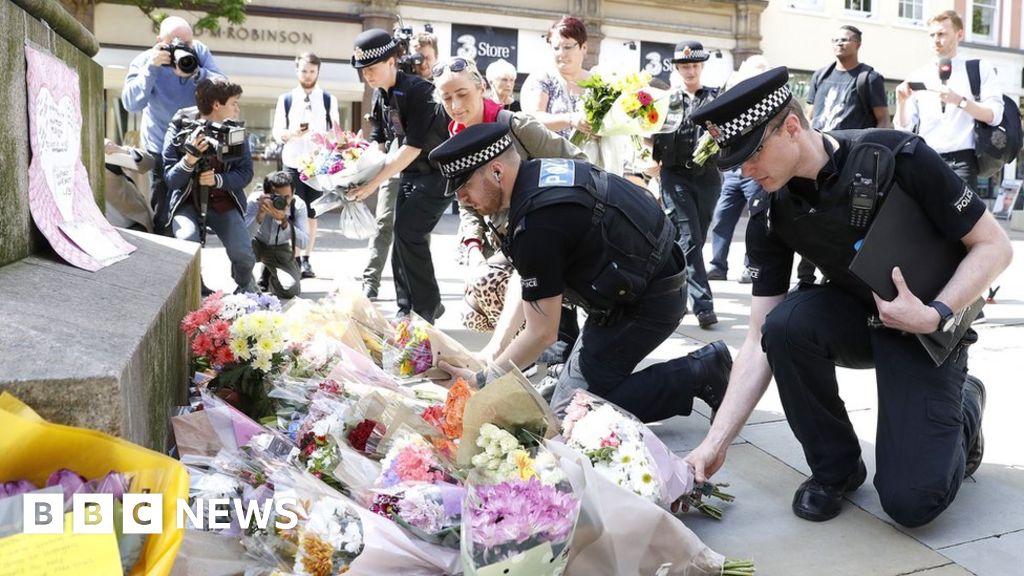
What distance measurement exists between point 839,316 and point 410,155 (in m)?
3.03

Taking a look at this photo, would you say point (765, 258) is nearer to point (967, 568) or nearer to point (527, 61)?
point (967, 568)

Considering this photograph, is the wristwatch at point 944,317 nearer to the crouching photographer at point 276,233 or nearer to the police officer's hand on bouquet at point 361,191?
the police officer's hand on bouquet at point 361,191

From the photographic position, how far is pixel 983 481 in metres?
3.47

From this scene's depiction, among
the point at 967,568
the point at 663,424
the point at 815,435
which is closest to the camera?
the point at 967,568

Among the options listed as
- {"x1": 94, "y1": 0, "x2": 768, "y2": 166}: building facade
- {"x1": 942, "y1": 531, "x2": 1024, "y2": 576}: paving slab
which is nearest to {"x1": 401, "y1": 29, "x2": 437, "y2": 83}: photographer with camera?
{"x1": 942, "y1": 531, "x2": 1024, "y2": 576}: paving slab

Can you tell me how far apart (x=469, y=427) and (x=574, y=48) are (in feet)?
13.3

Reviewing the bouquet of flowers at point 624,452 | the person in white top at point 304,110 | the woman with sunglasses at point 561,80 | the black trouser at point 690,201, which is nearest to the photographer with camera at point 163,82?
the person in white top at point 304,110

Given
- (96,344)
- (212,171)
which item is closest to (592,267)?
(96,344)

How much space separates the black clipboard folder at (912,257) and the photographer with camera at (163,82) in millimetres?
4896

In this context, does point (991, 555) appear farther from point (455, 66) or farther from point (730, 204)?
point (730, 204)

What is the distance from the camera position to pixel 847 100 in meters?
6.95

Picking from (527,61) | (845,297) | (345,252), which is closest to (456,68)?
(845,297)

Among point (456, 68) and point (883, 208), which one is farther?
point (456, 68)

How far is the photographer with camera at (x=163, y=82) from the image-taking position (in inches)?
260
